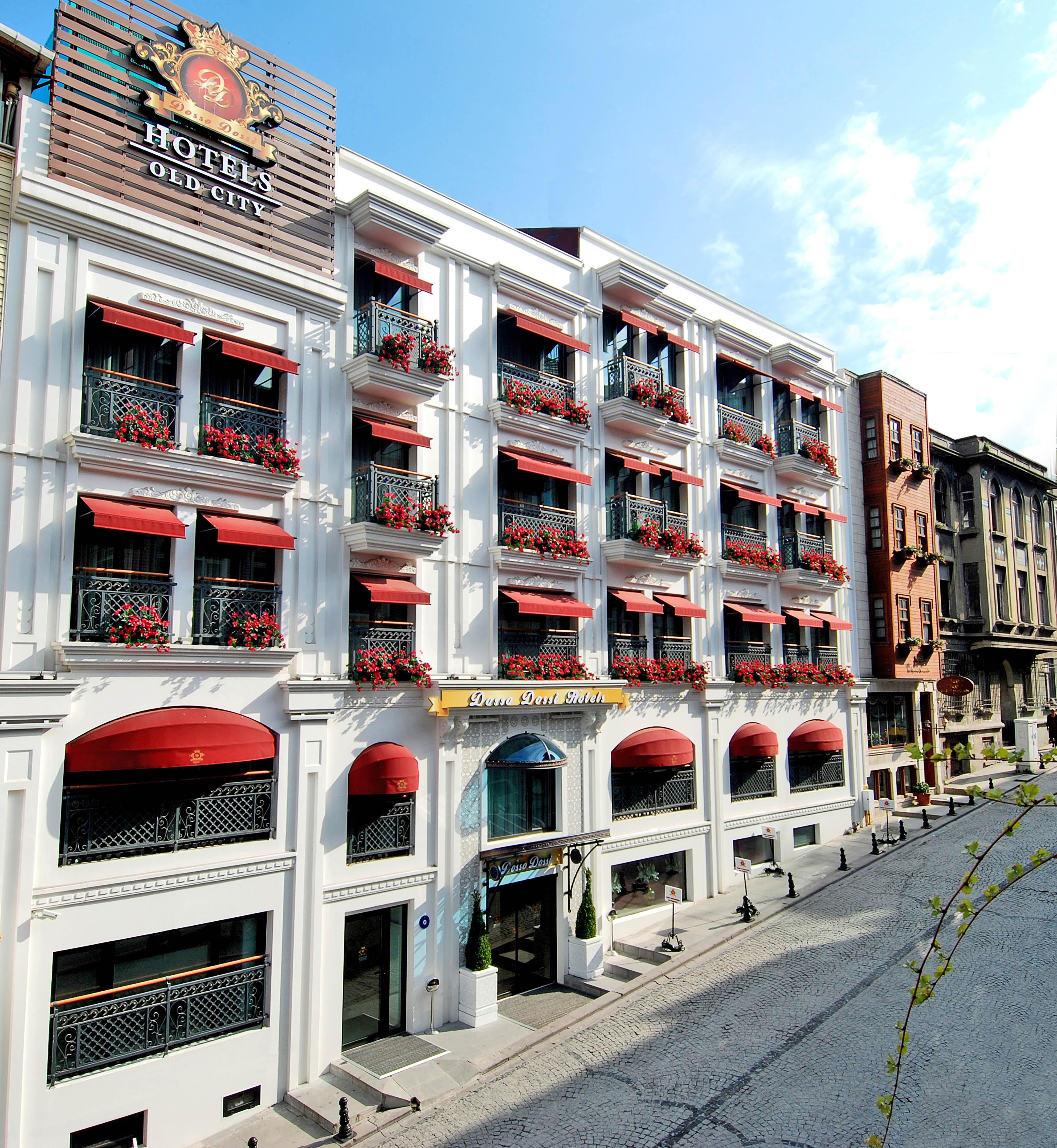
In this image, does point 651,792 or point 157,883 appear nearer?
point 157,883

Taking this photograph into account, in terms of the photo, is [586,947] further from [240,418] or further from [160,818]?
[240,418]

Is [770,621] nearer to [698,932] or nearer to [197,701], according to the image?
[698,932]

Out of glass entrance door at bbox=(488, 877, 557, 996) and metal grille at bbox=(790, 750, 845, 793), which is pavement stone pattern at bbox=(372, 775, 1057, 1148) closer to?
glass entrance door at bbox=(488, 877, 557, 996)

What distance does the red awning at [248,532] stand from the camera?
1686 cm

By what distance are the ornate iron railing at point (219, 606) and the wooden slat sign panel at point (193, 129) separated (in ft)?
24.0

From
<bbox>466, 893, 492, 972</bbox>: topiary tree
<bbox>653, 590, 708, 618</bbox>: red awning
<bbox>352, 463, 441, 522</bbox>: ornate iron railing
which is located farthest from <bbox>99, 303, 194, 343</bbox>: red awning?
<bbox>653, 590, 708, 618</bbox>: red awning

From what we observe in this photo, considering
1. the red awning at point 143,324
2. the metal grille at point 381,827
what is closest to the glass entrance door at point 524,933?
the metal grille at point 381,827

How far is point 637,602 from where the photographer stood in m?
25.1

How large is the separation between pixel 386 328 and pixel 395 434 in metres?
2.64

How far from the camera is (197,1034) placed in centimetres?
1577

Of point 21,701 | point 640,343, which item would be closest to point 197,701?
point 21,701

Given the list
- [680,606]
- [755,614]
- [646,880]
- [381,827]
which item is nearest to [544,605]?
[680,606]

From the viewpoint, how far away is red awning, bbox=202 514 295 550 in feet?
55.3

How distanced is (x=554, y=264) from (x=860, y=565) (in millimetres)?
20550
